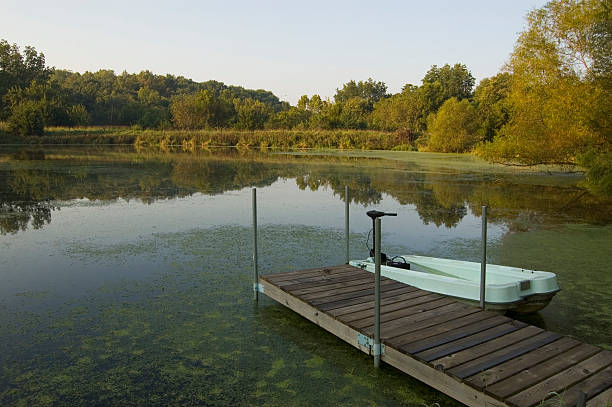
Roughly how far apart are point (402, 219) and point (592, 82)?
32.5 feet

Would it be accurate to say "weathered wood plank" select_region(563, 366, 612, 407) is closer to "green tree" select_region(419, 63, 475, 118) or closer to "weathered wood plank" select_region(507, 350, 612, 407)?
"weathered wood plank" select_region(507, 350, 612, 407)

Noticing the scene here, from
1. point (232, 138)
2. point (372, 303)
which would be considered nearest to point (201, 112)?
point (232, 138)

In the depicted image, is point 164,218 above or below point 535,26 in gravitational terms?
below

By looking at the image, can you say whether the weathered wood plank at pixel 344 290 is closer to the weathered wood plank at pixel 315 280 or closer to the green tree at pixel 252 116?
the weathered wood plank at pixel 315 280

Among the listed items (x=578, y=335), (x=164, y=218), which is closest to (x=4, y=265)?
(x=164, y=218)

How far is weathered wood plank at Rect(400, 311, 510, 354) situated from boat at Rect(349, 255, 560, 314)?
13.1 inches

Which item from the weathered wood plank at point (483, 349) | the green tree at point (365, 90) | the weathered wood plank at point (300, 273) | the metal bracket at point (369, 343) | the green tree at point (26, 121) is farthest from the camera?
the green tree at point (365, 90)

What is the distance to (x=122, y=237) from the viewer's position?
7.77m

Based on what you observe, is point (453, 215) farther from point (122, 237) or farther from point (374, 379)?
point (374, 379)

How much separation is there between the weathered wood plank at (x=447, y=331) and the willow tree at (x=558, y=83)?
1263cm

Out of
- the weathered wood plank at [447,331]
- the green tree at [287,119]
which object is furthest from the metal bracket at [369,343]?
the green tree at [287,119]

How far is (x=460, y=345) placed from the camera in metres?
3.29

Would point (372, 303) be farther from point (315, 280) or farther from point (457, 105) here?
point (457, 105)

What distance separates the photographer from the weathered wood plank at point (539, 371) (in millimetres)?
2668
